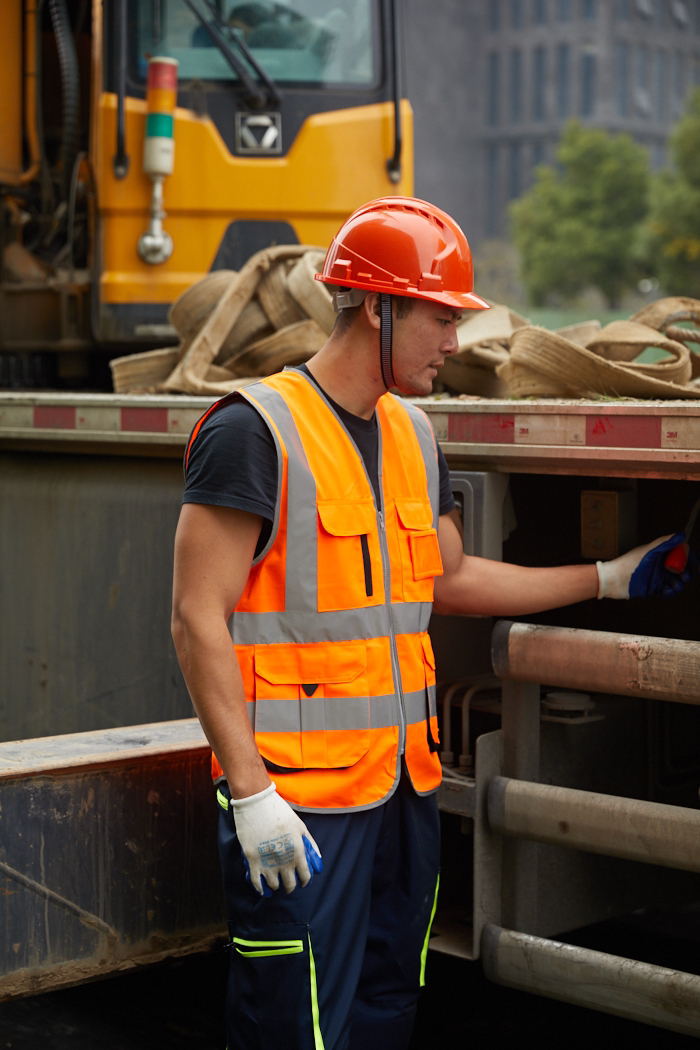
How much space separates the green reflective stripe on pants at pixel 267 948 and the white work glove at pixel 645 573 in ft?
3.32

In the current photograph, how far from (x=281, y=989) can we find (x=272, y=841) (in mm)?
287

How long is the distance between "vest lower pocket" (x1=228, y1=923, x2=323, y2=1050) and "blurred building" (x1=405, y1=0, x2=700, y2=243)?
78674 millimetres

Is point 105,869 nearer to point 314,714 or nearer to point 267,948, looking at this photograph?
point 267,948

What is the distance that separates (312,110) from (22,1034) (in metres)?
3.58

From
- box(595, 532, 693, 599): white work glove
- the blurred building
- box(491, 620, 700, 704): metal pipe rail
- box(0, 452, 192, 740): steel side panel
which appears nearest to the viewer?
box(491, 620, 700, 704): metal pipe rail

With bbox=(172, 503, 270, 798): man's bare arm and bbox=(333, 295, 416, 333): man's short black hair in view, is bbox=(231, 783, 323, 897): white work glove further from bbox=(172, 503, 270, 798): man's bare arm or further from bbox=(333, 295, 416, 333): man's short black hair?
bbox=(333, 295, 416, 333): man's short black hair

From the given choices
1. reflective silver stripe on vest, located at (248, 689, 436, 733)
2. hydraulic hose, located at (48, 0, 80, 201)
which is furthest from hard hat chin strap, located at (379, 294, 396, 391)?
hydraulic hose, located at (48, 0, 80, 201)

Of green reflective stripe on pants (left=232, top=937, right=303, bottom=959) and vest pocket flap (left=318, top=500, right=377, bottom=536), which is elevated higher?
vest pocket flap (left=318, top=500, right=377, bottom=536)

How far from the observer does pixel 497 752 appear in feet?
10.5

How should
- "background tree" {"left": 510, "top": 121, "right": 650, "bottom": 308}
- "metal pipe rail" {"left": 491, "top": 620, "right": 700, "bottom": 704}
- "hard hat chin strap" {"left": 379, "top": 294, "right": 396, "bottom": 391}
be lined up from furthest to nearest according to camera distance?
"background tree" {"left": 510, "top": 121, "right": 650, "bottom": 308} → "metal pipe rail" {"left": 491, "top": 620, "right": 700, "bottom": 704} → "hard hat chin strap" {"left": 379, "top": 294, "right": 396, "bottom": 391}

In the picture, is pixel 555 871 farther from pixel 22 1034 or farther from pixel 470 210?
pixel 470 210

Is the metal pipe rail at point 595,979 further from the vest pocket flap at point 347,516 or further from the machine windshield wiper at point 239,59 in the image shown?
the machine windshield wiper at point 239,59

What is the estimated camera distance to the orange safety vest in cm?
264

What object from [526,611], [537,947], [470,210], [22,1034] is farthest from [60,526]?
[470,210]
